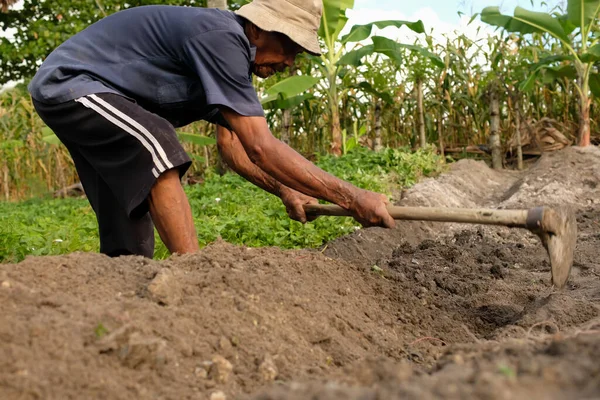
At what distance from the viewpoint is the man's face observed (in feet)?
10.9

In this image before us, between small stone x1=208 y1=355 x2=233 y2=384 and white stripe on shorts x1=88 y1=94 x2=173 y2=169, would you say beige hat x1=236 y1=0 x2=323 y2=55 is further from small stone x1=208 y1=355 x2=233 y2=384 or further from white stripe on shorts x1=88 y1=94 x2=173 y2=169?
small stone x1=208 y1=355 x2=233 y2=384

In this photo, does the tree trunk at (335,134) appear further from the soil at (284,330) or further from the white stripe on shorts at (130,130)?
the white stripe on shorts at (130,130)

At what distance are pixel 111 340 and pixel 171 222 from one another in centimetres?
136

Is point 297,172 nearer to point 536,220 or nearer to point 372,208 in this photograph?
point 372,208

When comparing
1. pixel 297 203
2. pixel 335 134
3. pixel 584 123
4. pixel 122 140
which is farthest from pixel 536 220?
pixel 584 123

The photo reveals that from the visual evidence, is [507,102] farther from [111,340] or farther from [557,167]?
[111,340]

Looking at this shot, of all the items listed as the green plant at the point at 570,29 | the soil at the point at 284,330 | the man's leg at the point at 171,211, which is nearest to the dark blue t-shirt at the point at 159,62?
the man's leg at the point at 171,211

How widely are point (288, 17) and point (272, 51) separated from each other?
0.21 meters

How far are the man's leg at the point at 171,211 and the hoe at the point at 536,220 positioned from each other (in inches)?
32.9

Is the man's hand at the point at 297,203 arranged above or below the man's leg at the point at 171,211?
below

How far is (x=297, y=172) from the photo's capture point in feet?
10.0

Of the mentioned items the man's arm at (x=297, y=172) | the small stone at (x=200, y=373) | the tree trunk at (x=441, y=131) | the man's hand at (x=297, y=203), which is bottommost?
the tree trunk at (x=441, y=131)

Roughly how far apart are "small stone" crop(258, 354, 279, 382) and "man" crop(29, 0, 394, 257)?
3.67 feet

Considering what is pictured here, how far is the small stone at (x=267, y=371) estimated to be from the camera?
212cm
